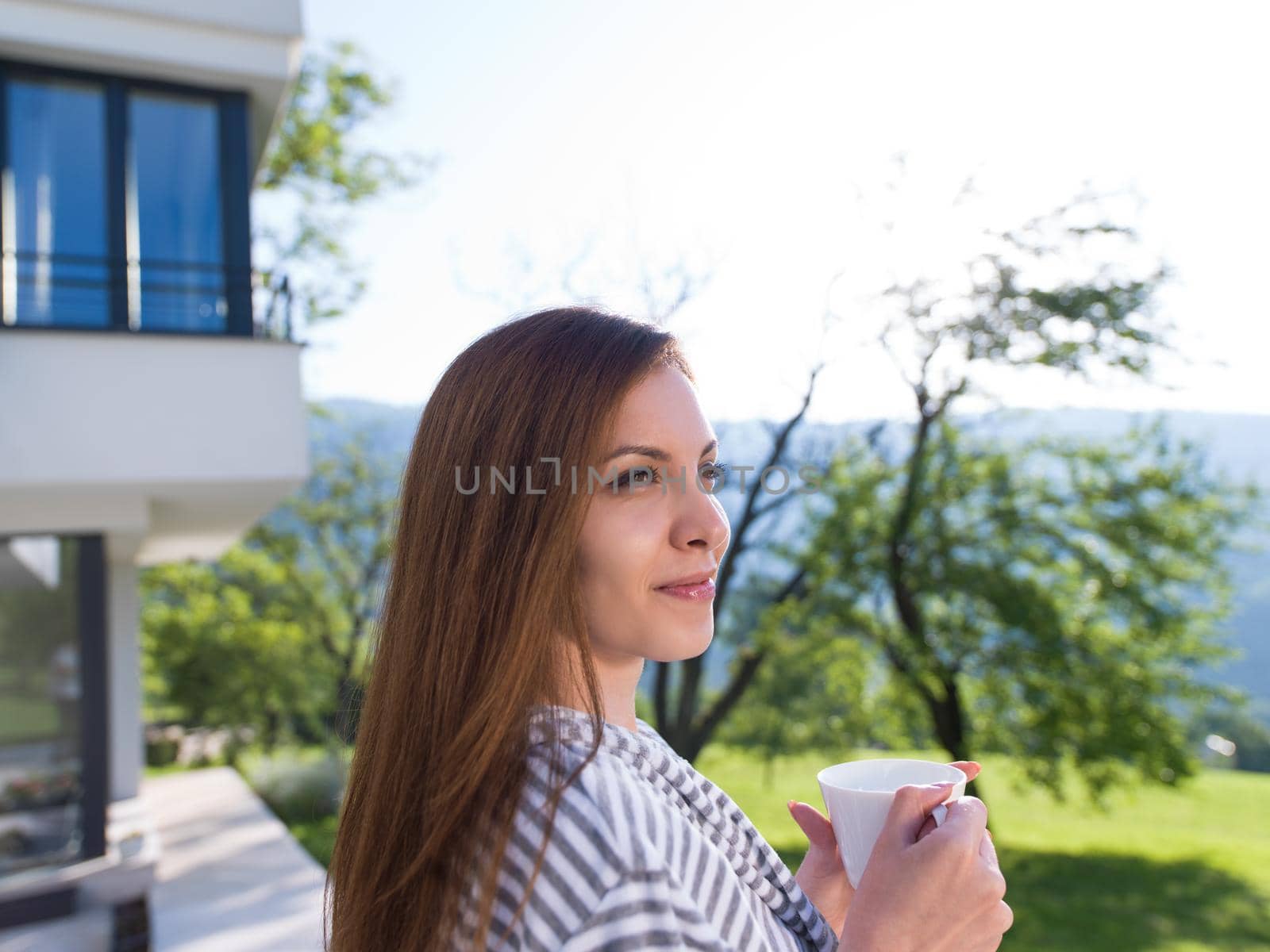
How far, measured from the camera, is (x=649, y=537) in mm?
904

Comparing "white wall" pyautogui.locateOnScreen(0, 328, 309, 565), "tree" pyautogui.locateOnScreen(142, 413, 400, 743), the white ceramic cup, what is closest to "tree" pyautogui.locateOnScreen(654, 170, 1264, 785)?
"white wall" pyautogui.locateOnScreen(0, 328, 309, 565)

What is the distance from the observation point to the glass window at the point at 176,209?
211 inches

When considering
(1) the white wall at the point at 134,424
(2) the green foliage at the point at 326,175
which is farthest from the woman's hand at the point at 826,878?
(2) the green foliage at the point at 326,175

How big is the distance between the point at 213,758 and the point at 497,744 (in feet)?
46.0

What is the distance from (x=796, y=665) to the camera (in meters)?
10.3

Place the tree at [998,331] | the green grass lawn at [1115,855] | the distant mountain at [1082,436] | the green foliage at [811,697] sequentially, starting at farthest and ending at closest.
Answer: the green foliage at [811,697]
the distant mountain at [1082,436]
the tree at [998,331]
the green grass lawn at [1115,855]

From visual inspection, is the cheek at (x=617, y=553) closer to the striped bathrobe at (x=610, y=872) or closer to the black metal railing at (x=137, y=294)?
the striped bathrobe at (x=610, y=872)

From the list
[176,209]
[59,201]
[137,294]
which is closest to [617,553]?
[137,294]

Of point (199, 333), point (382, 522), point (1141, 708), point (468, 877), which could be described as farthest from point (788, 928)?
point (382, 522)

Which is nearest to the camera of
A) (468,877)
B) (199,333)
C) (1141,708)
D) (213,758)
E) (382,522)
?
(468,877)

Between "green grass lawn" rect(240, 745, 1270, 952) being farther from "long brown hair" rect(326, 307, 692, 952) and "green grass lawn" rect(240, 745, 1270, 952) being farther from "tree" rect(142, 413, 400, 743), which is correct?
"long brown hair" rect(326, 307, 692, 952)

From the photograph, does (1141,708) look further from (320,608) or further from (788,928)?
(320,608)

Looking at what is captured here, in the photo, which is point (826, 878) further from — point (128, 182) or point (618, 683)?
point (128, 182)

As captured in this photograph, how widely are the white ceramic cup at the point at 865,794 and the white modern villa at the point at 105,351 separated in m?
4.49
